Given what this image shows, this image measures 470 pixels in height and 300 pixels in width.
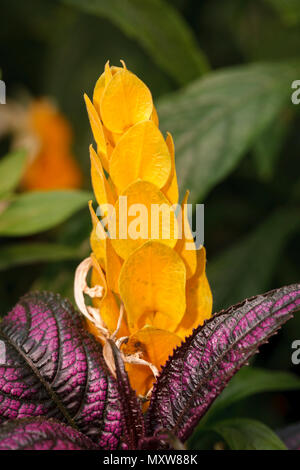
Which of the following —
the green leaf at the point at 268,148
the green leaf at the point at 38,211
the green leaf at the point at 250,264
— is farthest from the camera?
the green leaf at the point at 268,148

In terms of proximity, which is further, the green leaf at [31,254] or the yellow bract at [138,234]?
the green leaf at [31,254]

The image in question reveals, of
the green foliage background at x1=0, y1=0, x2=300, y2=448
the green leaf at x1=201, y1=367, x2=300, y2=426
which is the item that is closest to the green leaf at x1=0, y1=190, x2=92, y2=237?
the green foliage background at x1=0, y1=0, x2=300, y2=448

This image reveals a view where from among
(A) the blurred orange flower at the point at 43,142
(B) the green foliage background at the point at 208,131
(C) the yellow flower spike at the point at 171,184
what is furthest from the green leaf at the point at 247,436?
(A) the blurred orange flower at the point at 43,142

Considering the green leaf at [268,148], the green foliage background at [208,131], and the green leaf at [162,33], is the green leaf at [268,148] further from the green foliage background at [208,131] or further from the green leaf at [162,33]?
the green leaf at [162,33]

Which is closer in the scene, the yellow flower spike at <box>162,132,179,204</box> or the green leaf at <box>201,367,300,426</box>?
the yellow flower spike at <box>162,132,179,204</box>

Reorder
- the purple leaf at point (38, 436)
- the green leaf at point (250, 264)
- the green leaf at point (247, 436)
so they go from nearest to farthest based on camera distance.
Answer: the purple leaf at point (38, 436)
the green leaf at point (247, 436)
the green leaf at point (250, 264)

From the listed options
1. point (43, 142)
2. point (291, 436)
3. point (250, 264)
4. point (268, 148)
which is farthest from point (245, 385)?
point (43, 142)

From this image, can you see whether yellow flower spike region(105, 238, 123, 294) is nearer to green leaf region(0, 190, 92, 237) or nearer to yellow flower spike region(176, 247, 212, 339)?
yellow flower spike region(176, 247, 212, 339)
